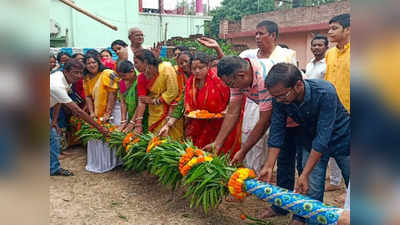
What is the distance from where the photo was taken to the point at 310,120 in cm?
258

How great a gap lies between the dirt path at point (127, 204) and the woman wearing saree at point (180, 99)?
28.4 inches

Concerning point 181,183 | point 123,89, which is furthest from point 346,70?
point 123,89

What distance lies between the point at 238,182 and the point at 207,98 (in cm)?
135

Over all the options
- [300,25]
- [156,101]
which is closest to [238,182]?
[156,101]

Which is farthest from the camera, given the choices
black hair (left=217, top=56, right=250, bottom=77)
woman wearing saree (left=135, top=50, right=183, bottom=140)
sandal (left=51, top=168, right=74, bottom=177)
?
sandal (left=51, top=168, right=74, bottom=177)

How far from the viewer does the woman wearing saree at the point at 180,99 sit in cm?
396

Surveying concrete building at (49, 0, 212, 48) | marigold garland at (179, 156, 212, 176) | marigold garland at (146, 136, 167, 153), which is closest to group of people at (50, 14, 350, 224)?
marigold garland at (146, 136, 167, 153)

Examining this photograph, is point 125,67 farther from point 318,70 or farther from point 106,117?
point 318,70

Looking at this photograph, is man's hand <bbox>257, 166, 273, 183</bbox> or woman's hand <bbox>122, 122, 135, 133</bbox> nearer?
man's hand <bbox>257, 166, 273, 183</bbox>

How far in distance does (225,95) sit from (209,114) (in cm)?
26

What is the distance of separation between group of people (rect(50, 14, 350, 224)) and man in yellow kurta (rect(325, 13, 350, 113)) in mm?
10

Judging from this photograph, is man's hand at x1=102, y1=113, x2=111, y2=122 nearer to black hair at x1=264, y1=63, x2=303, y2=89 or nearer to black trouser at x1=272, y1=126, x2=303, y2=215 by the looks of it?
black trouser at x1=272, y1=126, x2=303, y2=215

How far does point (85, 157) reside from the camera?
5.43 m

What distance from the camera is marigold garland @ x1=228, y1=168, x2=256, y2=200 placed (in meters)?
2.46
